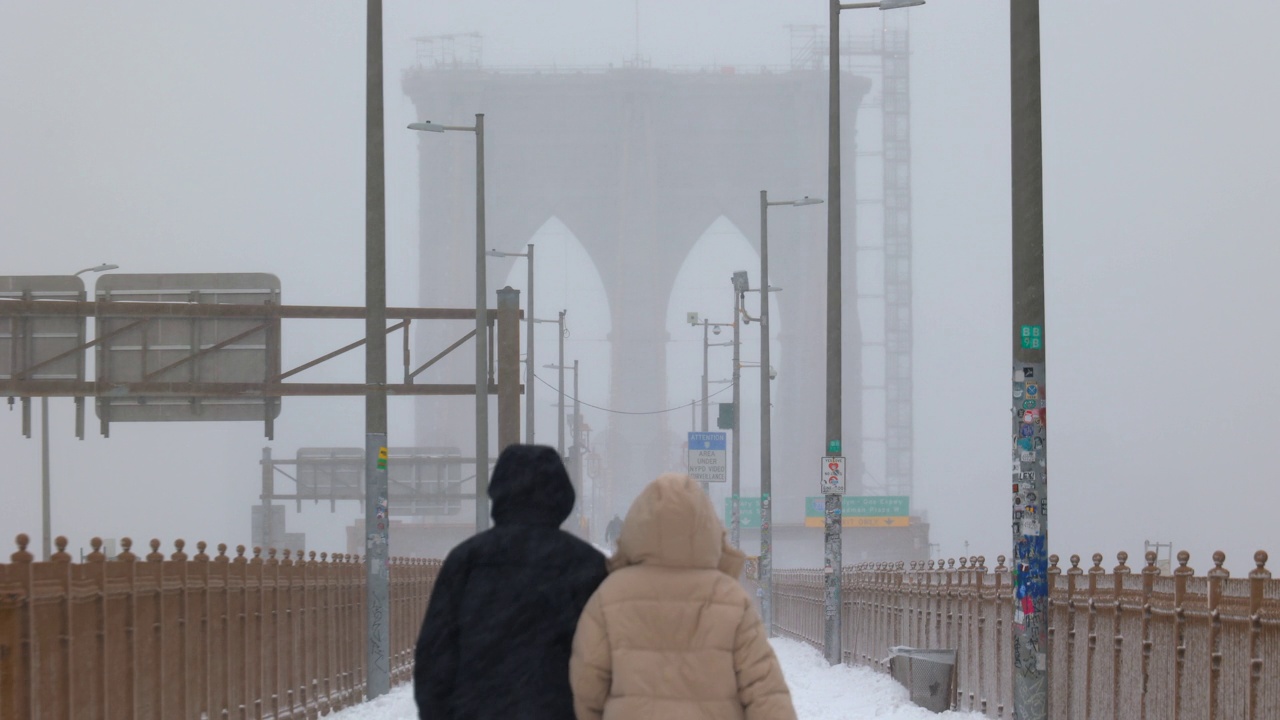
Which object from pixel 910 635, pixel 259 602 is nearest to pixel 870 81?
pixel 910 635

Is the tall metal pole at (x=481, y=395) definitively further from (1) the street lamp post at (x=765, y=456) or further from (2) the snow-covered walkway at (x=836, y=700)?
(1) the street lamp post at (x=765, y=456)

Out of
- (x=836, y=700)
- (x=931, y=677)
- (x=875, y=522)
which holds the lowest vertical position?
(x=875, y=522)

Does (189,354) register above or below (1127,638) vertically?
above

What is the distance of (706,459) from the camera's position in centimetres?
4500

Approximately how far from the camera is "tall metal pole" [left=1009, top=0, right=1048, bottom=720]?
1175cm

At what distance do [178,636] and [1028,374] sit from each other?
616cm

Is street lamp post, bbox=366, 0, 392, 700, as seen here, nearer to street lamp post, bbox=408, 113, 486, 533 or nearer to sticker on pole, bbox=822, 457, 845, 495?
street lamp post, bbox=408, 113, 486, 533

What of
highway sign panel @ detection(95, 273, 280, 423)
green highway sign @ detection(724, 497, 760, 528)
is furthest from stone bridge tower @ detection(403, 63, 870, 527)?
highway sign panel @ detection(95, 273, 280, 423)

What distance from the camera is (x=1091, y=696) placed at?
12383mm

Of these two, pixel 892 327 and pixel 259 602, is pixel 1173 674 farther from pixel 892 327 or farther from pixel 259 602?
pixel 892 327

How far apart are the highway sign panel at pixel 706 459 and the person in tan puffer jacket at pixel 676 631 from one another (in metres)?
37.5

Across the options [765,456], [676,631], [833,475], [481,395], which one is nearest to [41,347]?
[481,395]

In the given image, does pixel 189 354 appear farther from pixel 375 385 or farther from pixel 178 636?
pixel 178 636

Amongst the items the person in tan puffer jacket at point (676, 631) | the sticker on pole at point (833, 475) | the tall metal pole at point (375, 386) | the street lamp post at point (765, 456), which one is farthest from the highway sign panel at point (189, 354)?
the person in tan puffer jacket at point (676, 631)
